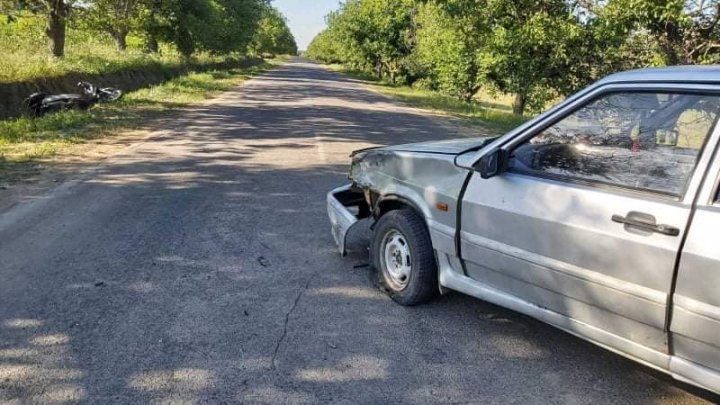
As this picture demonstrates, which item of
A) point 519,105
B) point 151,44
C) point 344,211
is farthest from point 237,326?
point 151,44

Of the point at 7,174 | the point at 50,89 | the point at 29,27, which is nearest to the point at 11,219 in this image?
the point at 7,174

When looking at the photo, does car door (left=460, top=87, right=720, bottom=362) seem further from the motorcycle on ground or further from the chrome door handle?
the motorcycle on ground

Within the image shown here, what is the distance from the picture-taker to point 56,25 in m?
21.4

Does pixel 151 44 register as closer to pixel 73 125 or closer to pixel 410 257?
pixel 73 125

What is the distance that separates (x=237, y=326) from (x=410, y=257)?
4.05ft

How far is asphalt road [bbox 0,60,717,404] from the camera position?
10.1 ft

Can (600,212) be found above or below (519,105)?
below

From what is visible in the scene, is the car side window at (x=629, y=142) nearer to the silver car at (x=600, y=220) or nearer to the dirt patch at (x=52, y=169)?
the silver car at (x=600, y=220)

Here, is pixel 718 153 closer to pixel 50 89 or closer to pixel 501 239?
pixel 501 239

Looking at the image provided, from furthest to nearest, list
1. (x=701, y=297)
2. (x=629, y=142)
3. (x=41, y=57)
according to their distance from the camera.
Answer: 1. (x=41, y=57)
2. (x=629, y=142)
3. (x=701, y=297)

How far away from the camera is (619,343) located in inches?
112

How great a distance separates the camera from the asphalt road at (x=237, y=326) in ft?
10.1

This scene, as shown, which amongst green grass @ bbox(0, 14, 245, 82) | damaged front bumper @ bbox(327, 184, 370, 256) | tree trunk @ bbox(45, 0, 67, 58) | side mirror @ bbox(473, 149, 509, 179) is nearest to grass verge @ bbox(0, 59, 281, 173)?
green grass @ bbox(0, 14, 245, 82)

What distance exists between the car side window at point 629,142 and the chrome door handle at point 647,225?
0.19 m
